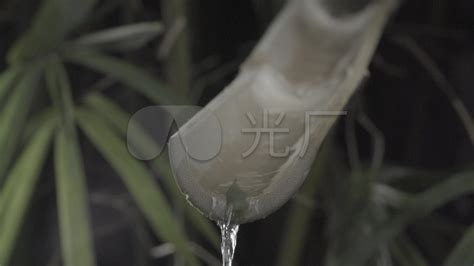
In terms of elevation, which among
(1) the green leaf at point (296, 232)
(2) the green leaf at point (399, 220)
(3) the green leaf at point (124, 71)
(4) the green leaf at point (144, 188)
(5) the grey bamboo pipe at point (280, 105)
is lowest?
(1) the green leaf at point (296, 232)

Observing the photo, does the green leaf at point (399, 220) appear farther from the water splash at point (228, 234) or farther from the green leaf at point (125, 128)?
the water splash at point (228, 234)

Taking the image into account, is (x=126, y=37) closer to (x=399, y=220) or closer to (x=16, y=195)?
(x=16, y=195)

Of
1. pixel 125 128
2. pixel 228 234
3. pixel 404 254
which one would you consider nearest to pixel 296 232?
pixel 404 254

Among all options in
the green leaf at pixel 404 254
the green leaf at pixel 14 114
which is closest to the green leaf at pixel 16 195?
the green leaf at pixel 14 114

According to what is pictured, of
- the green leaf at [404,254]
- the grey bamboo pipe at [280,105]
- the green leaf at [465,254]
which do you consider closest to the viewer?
the grey bamboo pipe at [280,105]

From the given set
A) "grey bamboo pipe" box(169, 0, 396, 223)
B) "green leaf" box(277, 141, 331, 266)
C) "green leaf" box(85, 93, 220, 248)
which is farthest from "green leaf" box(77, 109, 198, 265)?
"grey bamboo pipe" box(169, 0, 396, 223)

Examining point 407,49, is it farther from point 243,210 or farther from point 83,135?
point 243,210

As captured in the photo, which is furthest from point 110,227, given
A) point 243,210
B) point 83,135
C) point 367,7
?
point 367,7
